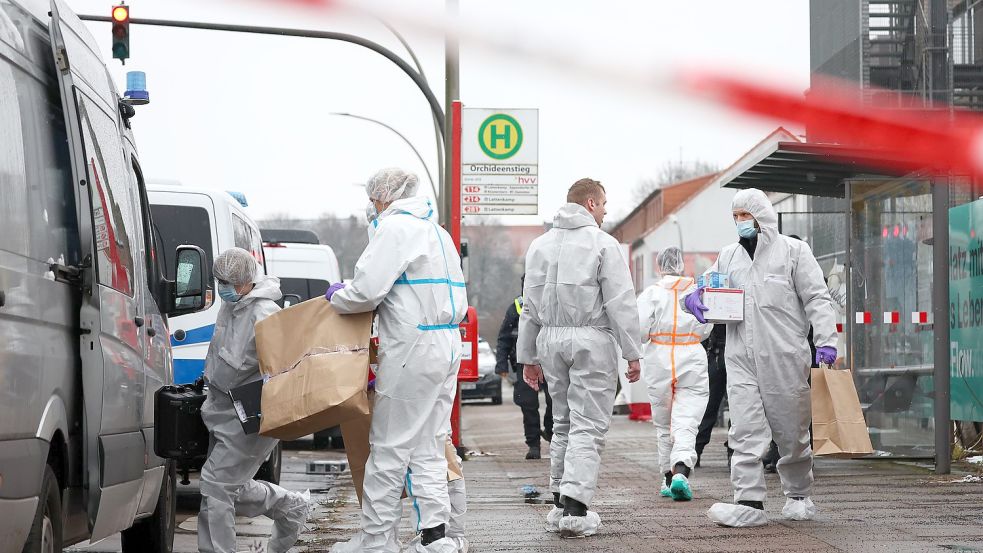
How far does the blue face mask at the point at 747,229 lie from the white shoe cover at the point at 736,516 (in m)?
1.63

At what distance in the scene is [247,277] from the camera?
293 inches

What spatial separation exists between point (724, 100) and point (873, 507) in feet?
12.0

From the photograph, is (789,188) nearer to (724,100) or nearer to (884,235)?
(884,235)

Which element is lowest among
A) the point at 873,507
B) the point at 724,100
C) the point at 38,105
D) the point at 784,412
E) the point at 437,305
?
the point at 873,507

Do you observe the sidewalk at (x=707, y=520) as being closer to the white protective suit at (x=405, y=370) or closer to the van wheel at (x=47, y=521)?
the white protective suit at (x=405, y=370)

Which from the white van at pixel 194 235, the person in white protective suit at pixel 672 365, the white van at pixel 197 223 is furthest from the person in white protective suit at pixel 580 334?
the white van at pixel 197 223

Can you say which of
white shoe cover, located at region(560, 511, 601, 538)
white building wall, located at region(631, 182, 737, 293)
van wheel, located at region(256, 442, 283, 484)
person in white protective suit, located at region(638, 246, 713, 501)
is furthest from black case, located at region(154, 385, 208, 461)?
white building wall, located at region(631, 182, 737, 293)

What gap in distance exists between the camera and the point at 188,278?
7.66 meters

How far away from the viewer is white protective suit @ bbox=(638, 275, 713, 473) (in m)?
10.7

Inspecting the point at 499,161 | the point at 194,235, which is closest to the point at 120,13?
the point at 499,161

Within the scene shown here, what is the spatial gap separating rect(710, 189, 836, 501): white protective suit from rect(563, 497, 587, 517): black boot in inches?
39.1

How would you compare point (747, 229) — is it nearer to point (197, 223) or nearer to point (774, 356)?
point (774, 356)

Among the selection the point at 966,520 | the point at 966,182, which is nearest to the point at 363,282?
the point at 966,520

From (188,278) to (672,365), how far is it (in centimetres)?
442
